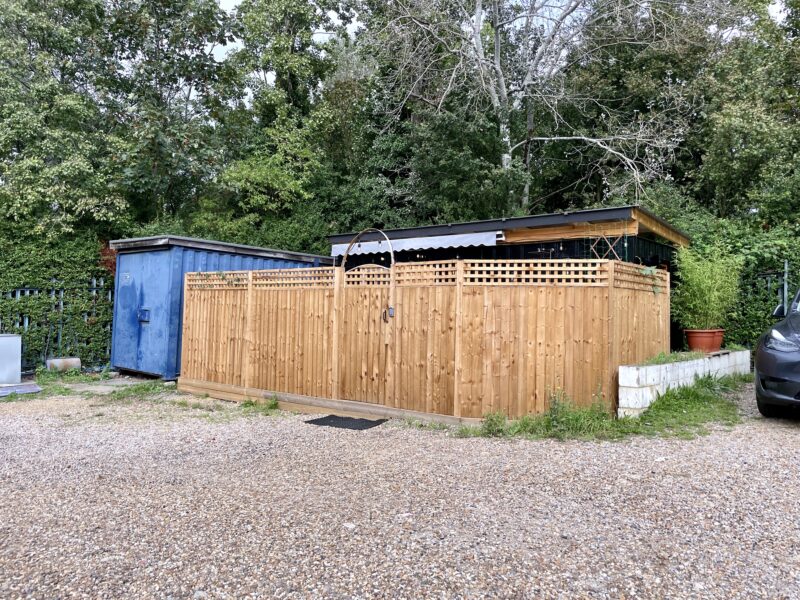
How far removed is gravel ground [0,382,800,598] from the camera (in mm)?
2428

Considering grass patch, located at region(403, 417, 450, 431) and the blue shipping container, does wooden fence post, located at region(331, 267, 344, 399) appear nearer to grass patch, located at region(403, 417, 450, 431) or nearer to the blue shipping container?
grass patch, located at region(403, 417, 450, 431)

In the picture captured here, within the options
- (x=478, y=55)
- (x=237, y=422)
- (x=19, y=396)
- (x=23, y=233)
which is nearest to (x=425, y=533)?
(x=237, y=422)

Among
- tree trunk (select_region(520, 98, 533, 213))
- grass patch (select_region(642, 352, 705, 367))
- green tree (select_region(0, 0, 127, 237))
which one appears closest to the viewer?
grass patch (select_region(642, 352, 705, 367))

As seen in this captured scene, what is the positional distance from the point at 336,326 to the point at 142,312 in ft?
14.3

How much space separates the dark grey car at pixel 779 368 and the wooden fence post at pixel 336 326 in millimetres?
4568

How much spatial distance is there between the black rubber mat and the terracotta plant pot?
497 cm

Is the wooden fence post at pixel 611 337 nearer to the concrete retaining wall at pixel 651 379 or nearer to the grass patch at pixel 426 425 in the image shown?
the concrete retaining wall at pixel 651 379

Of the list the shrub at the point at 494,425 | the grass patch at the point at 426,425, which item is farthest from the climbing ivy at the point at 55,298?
the shrub at the point at 494,425

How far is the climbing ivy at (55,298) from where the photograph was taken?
Answer: 9.28m

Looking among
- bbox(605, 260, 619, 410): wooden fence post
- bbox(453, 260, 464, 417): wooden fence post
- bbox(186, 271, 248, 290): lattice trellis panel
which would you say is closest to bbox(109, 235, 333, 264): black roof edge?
bbox(186, 271, 248, 290): lattice trellis panel

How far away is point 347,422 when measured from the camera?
19.7ft

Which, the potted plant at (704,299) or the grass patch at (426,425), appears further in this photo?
the potted plant at (704,299)

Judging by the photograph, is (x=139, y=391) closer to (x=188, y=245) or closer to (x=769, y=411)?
(x=188, y=245)

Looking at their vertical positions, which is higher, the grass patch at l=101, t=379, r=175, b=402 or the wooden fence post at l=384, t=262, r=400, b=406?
the wooden fence post at l=384, t=262, r=400, b=406
